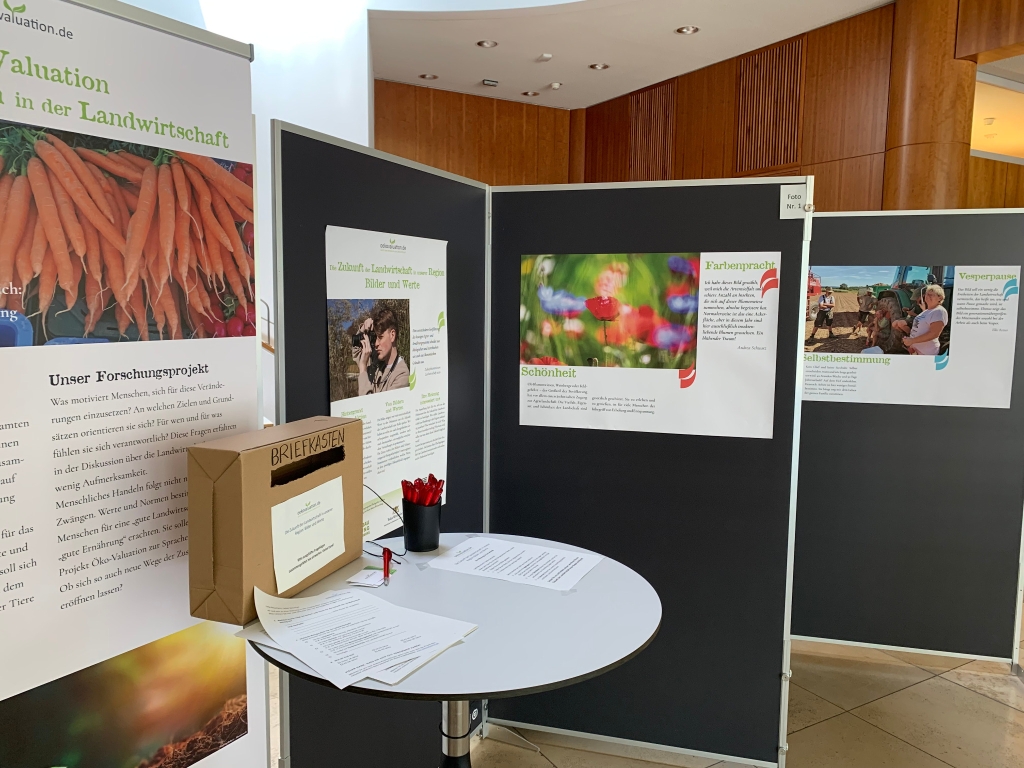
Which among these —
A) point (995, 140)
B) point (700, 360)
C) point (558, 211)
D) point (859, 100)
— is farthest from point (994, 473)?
point (995, 140)

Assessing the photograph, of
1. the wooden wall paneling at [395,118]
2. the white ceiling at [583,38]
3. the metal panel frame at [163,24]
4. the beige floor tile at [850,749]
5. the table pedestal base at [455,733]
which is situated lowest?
the beige floor tile at [850,749]

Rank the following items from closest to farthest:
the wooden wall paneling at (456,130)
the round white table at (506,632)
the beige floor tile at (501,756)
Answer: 1. the round white table at (506,632)
2. the beige floor tile at (501,756)
3. the wooden wall paneling at (456,130)

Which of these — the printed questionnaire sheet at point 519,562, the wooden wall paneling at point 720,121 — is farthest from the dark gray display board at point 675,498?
the wooden wall paneling at point 720,121

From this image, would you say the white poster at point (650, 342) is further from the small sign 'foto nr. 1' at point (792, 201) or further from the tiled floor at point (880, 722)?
the tiled floor at point (880, 722)

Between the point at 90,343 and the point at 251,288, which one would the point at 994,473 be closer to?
the point at 251,288

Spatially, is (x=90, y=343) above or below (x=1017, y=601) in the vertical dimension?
above

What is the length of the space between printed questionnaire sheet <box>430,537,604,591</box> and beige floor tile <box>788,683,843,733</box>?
1511 mm

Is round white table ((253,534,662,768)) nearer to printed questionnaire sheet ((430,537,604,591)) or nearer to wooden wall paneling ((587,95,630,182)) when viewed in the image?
printed questionnaire sheet ((430,537,604,591))

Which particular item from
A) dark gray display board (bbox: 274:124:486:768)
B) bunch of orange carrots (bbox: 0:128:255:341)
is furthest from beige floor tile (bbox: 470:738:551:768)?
bunch of orange carrots (bbox: 0:128:255:341)

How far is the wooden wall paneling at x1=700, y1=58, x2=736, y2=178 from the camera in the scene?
242 inches

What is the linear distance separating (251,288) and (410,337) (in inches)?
20.2

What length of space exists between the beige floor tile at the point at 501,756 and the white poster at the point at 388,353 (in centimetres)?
99

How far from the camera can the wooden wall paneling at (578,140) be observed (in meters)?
7.88

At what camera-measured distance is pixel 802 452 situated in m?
2.96
